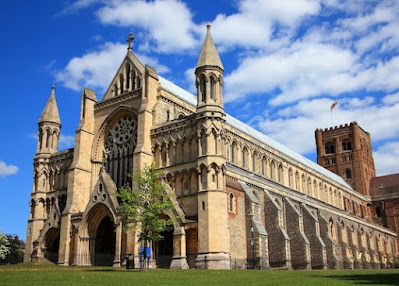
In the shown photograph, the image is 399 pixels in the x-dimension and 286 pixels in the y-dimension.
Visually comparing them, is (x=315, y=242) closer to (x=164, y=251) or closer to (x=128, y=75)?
(x=164, y=251)

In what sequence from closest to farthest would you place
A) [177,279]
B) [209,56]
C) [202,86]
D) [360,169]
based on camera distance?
[177,279]
[202,86]
[209,56]
[360,169]

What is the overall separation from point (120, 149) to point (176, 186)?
9608 mm

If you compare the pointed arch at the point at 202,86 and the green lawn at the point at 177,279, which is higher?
the pointed arch at the point at 202,86

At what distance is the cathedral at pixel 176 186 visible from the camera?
40156mm

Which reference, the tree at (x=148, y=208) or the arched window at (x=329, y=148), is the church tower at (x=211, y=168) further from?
the arched window at (x=329, y=148)

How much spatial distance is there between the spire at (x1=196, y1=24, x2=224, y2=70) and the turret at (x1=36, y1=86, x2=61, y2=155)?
2206 centimetres

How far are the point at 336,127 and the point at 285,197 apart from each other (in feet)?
175

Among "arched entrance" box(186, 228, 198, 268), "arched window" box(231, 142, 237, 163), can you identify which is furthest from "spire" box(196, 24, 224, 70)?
"arched entrance" box(186, 228, 198, 268)

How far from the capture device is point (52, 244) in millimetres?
50812

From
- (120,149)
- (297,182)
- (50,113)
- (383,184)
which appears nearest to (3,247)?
(50,113)

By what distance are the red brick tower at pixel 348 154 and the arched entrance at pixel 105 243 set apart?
6399 centimetres

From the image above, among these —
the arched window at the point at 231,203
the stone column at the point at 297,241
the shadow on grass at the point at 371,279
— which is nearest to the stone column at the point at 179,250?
the arched window at the point at 231,203

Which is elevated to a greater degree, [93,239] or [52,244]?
[93,239]

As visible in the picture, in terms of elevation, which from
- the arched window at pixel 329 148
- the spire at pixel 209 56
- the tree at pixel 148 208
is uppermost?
the arched window at pixel 329 148
